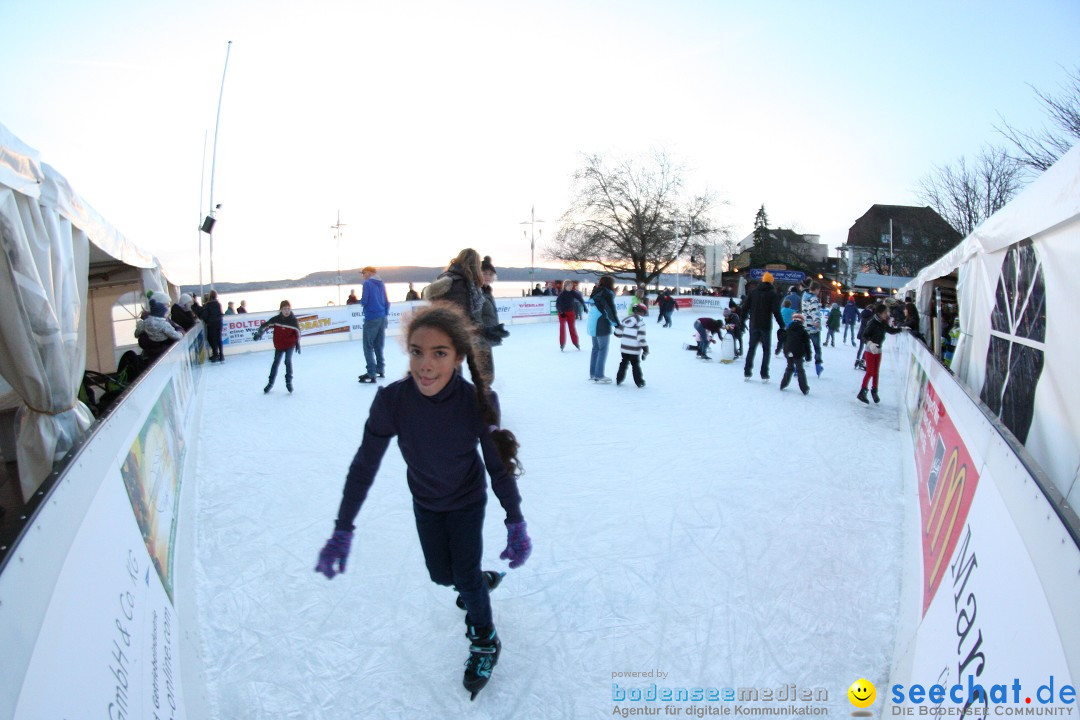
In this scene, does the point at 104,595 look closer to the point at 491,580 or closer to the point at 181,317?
the point at 491,580

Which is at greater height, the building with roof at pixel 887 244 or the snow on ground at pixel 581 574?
the building with roof at pixel 887 244

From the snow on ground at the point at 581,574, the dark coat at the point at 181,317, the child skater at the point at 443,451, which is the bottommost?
the snow on ground at the point at 581,574

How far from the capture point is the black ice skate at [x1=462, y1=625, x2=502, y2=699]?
226cm

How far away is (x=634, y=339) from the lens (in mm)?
8016

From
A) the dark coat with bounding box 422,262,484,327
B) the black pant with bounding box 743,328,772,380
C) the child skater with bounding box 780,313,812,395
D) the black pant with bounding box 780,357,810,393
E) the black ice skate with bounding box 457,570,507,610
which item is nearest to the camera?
the black ice skate with bounding box 457,570,507,610

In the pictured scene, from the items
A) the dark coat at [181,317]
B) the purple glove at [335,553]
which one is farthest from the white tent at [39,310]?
the dark coat at [181,317]

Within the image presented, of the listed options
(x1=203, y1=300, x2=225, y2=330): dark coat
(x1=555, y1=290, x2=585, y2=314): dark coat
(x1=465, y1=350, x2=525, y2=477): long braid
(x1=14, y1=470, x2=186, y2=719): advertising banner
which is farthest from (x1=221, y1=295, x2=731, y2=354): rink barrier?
(x1=465, y1=350, x2=525, y2=477): long braid

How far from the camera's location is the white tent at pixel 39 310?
277cm

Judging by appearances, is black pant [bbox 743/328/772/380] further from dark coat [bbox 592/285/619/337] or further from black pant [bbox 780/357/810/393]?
dark coat [bbox 592/285/619/337]

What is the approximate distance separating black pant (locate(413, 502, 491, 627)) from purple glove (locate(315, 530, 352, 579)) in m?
0.26

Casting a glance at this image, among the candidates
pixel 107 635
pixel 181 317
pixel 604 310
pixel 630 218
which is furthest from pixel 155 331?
pixel 630 218

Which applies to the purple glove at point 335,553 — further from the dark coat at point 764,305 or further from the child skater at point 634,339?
the dark coat at point 764,305

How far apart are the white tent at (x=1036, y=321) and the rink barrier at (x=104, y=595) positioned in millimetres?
3014

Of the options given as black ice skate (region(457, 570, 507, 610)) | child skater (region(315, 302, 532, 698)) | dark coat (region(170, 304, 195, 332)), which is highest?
dark coat (region(170, 304, 195, 332))
